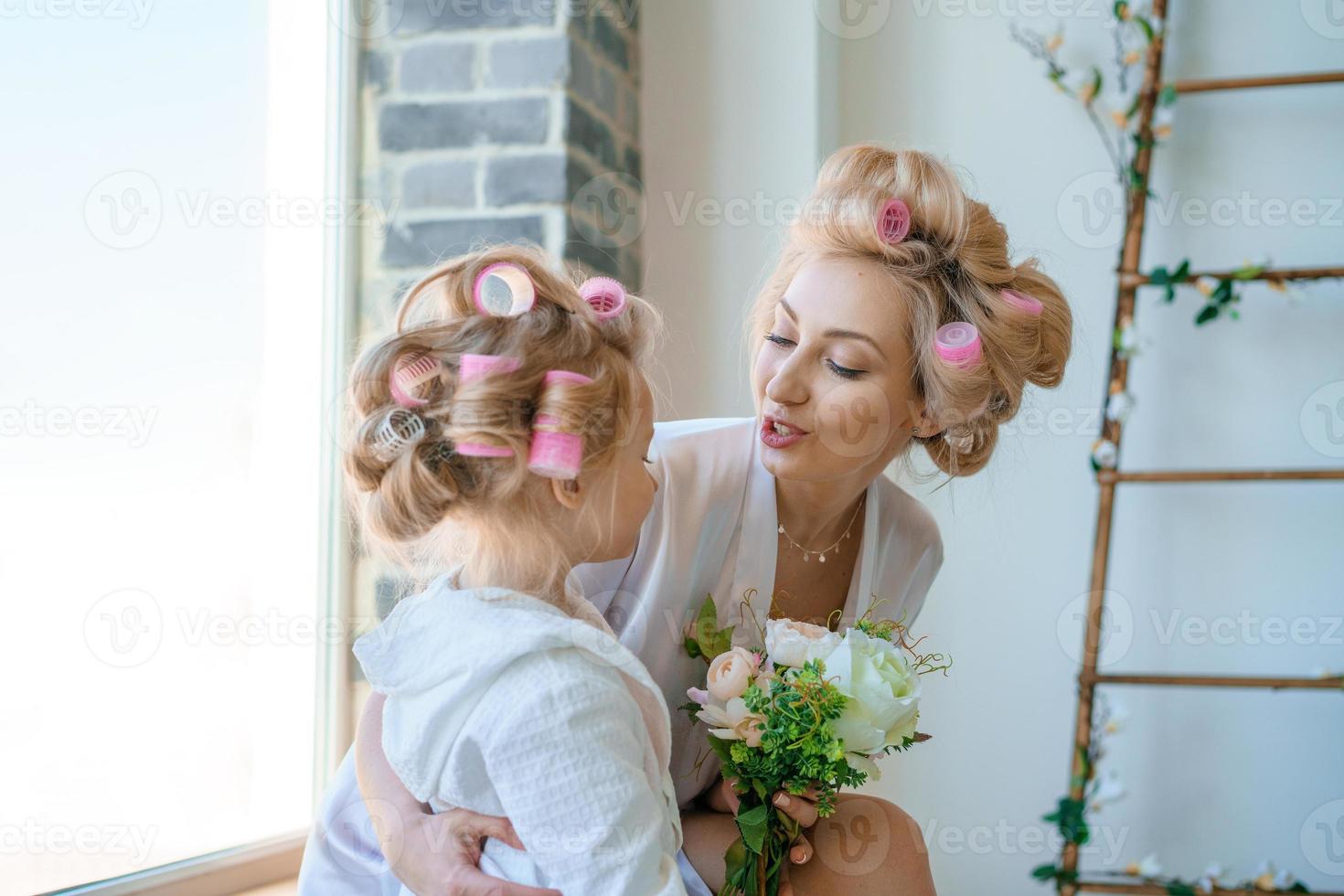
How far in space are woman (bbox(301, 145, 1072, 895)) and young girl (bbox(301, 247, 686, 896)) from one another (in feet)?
1.00

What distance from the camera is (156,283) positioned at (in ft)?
6.56

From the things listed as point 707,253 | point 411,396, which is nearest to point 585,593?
point 411,396

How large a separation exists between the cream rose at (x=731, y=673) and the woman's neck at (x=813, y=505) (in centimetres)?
39

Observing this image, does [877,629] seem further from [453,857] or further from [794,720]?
[453,857]

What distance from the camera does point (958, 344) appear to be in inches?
67.6

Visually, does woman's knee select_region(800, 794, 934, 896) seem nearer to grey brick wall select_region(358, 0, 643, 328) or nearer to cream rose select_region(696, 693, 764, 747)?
cream rose select_region(696, 693, 764, 747)

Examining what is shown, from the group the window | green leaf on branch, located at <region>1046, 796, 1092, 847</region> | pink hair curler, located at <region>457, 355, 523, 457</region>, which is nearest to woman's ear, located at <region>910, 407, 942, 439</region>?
green leaf on branch, located at <region>1046, 796, 1092, 847</region>

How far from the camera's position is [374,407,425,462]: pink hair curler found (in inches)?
49.0

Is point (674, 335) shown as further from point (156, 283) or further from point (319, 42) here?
point (156, 283)

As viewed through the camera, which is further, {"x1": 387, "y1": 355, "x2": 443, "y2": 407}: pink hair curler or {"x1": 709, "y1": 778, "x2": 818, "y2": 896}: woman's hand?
{"x1": 709, "y1": 778, "x2": 818, "y2": 896}: woman's hand

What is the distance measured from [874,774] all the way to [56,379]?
4.44ft

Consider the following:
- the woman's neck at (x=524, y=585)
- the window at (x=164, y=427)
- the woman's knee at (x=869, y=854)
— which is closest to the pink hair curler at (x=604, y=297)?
the woman's neck at (x=524, y=585)

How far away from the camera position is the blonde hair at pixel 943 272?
5.82 ft

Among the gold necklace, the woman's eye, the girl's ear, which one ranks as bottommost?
the gold necklace
